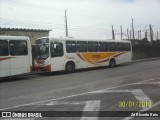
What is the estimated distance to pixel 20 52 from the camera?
19812 millimetres

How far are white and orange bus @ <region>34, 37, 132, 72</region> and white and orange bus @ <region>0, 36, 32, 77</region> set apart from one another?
2.34 m

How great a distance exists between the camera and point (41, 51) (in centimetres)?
2277

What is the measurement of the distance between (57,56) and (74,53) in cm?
202

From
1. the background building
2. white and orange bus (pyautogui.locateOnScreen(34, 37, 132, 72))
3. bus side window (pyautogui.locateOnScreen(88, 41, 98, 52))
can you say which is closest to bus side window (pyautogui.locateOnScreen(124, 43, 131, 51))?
white and orange bus (pyautogui.locateOnScreen(34, 37, 132, 72))

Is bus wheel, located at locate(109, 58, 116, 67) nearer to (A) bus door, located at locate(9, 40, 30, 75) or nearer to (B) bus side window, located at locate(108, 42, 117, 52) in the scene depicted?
(B) bus side window, located at locate(108, 42, 117, 52)

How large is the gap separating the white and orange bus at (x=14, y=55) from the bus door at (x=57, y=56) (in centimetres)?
251

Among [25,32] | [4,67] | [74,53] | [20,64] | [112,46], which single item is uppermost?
[25,32]

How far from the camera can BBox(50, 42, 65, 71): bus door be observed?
73.7 ft

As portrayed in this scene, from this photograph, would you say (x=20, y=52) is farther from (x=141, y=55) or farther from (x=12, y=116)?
(x=141, y=55)

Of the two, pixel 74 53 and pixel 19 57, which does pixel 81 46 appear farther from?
pixel 19 57

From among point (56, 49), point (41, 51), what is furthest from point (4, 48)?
point (56, 49)

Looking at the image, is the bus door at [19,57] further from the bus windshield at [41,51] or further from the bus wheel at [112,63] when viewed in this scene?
the bus wheel at [112,63]

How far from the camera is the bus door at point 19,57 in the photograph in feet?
63.4

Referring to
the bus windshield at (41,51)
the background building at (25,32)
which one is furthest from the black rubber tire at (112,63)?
the background building at (25,32)
